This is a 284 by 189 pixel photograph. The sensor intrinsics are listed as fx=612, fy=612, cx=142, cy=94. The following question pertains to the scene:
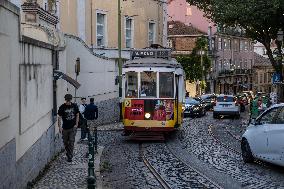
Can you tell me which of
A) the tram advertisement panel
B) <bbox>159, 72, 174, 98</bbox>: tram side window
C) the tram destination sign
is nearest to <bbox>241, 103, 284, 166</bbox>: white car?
the tram advertisement panel

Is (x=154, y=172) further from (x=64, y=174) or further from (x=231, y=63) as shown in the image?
(x=231, y=63)

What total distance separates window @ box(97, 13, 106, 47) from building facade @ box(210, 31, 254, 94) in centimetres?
4202

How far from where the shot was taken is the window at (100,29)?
40.2 m

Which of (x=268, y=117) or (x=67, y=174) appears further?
(x=268, y=117)

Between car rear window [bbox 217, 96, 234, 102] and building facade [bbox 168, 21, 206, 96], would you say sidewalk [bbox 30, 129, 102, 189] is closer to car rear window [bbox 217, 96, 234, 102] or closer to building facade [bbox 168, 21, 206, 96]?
car rear window [bbox 217, 96, 234, 102]

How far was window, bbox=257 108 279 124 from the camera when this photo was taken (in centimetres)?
1528

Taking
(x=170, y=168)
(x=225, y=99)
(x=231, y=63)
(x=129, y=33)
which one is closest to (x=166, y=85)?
(x=170, y=168)

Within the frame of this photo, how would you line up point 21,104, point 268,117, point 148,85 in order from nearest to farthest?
Result: point 21,104 < point 268,117 < point 148,85

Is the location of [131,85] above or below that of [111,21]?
below

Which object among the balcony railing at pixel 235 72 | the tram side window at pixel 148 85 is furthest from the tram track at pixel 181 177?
the balcony railing at pixel 235 72

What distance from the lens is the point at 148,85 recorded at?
76.3ft

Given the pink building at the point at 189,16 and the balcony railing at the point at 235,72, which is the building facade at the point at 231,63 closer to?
the balcony railing at the point at 235,72

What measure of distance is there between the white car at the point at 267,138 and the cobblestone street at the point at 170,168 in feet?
1.16

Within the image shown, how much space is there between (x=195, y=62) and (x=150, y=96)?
1967 inches
